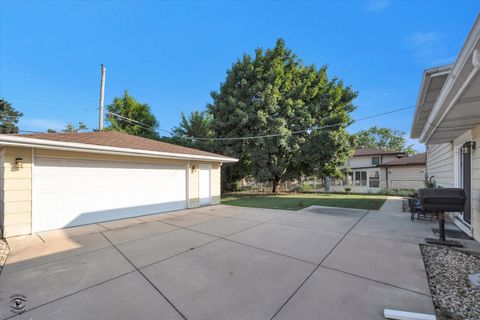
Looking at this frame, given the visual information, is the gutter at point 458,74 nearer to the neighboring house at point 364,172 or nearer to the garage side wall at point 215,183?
the garage side wall at point 215,183

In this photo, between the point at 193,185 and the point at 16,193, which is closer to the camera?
the point at 16,193

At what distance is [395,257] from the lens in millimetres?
3516

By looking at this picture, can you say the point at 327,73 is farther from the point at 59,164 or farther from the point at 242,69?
the point at 59,164

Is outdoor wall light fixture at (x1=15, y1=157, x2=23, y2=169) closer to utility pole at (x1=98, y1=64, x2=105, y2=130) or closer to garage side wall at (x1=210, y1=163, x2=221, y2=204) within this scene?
garage side wall at (x1=210, y1=163, x2=221, y2=204)

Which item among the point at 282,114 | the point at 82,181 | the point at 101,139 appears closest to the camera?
the point at 82,181

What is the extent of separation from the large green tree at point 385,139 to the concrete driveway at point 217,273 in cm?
4117

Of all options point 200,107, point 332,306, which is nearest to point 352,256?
point 332,306

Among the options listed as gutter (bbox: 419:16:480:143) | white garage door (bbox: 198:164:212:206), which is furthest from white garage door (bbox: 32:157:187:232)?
gutter (bbox: 419:16:480:143)

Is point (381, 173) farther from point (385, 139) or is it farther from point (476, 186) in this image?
point (385, 139)

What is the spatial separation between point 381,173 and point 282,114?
43.0 feet
